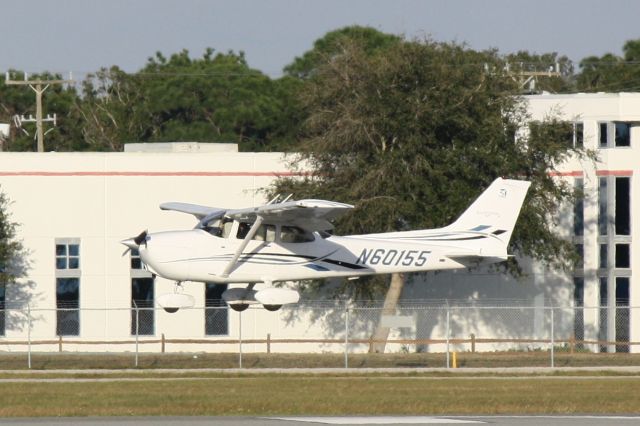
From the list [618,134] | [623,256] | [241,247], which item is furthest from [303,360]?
[618,134]

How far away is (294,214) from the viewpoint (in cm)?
3500

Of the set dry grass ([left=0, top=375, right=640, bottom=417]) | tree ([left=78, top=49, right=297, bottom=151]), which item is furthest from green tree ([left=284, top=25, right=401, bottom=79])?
dry grass ([left=0, top=375, right=640, bottom=417])

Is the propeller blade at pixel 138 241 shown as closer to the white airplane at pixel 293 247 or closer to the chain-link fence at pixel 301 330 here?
the white airplane at pixel 293 247

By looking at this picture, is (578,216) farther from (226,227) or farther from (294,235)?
(226,227)

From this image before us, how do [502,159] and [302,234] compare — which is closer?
[302,234]

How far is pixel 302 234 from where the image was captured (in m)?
36.6

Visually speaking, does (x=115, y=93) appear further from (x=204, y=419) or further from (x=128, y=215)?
(x=204, y=419)

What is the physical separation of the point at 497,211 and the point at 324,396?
1215cm

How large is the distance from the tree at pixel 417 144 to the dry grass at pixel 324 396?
1139 cm

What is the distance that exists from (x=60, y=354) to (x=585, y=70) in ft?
232

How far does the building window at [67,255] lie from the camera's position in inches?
1861

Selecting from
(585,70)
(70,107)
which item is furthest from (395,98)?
(585,70)

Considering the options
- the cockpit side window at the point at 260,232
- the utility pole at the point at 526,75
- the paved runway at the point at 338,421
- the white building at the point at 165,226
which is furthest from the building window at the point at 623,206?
the paved runway at the point at 338,421

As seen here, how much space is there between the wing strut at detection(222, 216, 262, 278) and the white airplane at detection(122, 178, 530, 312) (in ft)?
0.08
